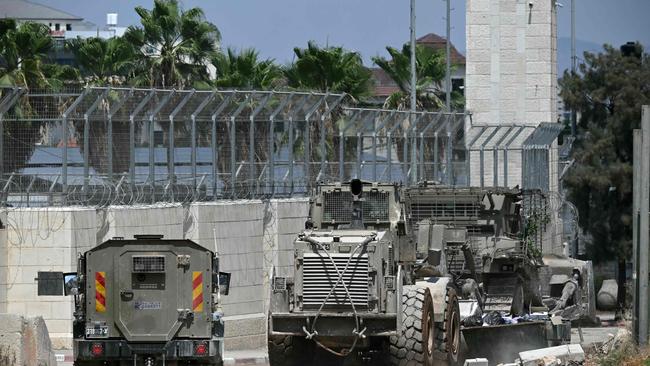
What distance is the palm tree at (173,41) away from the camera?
174 feet

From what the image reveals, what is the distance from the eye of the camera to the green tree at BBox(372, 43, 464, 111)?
6303 centimetres

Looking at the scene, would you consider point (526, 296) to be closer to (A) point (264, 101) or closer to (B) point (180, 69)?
(A) point (264, 101)

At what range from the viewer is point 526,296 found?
3092cm

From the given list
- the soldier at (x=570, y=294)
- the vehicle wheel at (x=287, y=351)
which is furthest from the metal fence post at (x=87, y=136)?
the soldier at (x=570, y=294)

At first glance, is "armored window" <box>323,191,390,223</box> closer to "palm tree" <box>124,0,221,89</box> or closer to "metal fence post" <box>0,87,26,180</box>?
"metal fence post" <box>0,87,26,180</box>

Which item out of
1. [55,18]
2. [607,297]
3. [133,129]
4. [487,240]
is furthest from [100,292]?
[55,18]

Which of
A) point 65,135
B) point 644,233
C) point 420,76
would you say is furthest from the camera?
point 420,76

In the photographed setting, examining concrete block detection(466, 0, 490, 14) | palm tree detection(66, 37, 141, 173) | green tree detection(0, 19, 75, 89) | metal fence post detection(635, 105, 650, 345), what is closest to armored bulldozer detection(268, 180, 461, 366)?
metal fence post detection(635, 105, 650, 345)

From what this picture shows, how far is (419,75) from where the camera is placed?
67.1 metres

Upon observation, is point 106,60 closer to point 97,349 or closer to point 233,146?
point 233,146

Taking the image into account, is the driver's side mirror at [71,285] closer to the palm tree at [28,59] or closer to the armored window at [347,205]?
the armored window at [347,205]

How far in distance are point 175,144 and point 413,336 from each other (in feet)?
32.2

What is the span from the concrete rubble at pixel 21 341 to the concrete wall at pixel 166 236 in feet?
14.5

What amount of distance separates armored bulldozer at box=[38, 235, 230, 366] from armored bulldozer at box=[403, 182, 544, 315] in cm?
793
